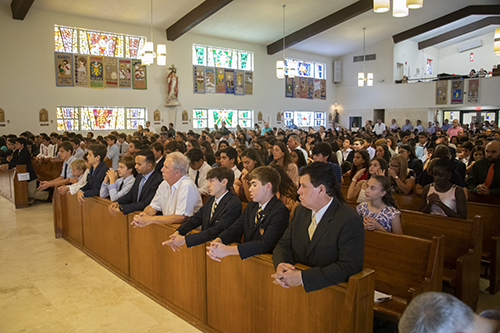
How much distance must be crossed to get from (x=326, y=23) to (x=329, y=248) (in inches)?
613

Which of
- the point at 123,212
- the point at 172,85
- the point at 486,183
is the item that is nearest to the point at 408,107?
the point at 172,85

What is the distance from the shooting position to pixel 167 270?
11.3 ft

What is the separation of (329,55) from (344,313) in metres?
22.7

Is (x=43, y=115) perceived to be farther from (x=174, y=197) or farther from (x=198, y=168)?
(x=174, y=197)

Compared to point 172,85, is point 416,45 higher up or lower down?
higher up

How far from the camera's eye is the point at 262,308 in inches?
100

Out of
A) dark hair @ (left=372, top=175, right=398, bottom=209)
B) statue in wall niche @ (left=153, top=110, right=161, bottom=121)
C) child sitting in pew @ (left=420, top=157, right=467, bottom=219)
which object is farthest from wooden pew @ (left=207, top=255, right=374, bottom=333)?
statue in wall niche @ (left=153, top=110, right=161, bottom=121)

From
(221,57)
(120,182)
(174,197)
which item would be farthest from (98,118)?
(174,197)

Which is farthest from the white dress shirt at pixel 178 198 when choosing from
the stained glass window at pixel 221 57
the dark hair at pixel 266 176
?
the stained glass window at pixel 221 57

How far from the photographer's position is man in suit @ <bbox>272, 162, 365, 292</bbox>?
2.10 metres

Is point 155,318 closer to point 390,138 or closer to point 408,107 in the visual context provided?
point 390,138

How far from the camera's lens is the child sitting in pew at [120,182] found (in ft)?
14.6

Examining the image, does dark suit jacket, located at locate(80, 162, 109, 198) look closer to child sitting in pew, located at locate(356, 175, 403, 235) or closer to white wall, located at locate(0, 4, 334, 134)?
child sitting in pew, located at locate(356, 175, 403, 235)

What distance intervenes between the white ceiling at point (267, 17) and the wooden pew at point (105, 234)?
1011cm
